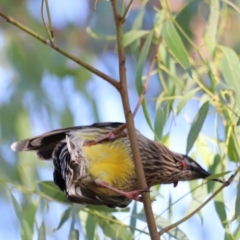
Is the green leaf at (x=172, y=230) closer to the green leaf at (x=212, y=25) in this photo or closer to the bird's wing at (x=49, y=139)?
the bird's wing at (x=49, y=139)

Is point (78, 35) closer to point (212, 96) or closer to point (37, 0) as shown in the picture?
point (37, 0)

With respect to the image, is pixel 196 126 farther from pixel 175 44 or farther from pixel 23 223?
pixel 23 223

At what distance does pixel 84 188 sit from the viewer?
1.47 m

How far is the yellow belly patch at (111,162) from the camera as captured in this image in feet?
4.95

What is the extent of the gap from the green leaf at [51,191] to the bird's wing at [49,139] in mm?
105

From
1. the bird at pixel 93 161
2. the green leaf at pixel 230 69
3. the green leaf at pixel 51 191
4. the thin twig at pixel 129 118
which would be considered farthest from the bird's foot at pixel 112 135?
the thin twig at pixel 129 118

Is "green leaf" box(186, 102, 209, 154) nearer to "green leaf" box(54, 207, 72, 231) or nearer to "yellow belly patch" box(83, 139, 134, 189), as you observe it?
"yellow belly patch" box(83, 139, 134, 189)

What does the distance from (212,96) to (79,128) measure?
0.33 m

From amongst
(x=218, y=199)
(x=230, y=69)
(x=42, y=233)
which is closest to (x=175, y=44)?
(x=230, y=69)

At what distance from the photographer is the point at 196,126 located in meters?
1.45

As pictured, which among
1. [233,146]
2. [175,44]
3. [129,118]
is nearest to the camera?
[129,118]

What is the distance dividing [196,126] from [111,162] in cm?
22

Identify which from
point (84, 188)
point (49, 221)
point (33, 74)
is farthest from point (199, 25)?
point (84, 188)

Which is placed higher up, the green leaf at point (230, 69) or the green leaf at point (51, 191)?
the green leaf at point (230, 69)
